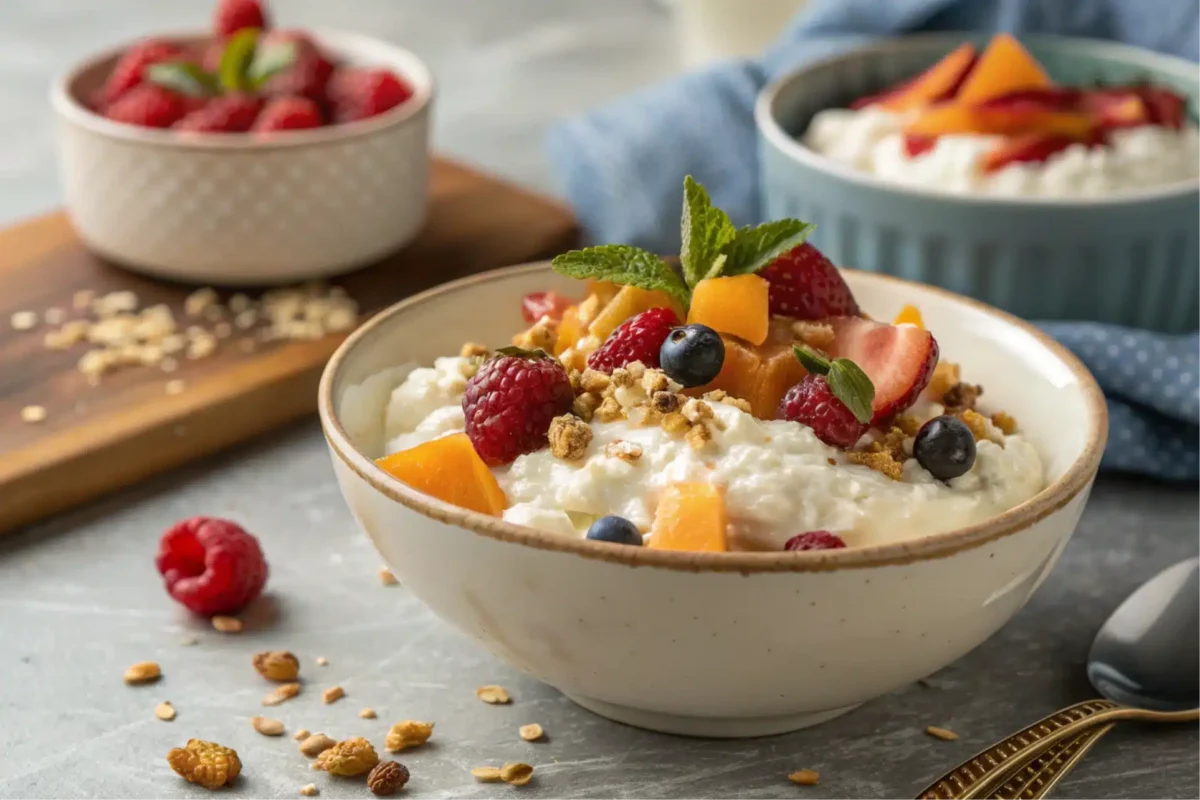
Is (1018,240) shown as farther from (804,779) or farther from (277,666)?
(277,666)

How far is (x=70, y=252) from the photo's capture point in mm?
2412

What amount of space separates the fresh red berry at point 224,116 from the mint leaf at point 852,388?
4.24 feet

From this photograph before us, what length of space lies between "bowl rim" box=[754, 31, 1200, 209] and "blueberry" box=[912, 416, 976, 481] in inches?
27.8

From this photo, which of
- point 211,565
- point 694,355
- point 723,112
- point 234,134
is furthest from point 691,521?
point 723,112

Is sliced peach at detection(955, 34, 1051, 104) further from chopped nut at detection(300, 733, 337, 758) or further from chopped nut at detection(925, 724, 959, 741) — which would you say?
chopped nut at detection(300, 733, 337, 758)

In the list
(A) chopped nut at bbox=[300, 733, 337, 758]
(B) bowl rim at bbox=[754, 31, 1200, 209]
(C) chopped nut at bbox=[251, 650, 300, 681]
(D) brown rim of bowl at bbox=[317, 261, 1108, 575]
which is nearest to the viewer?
(D) brown rim of bowl at bbox=[317, 261, 1108, 575]

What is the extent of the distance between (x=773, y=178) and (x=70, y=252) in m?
1.13

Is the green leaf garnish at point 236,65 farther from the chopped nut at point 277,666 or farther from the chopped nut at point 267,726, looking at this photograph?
the chopped nut at point 267,726

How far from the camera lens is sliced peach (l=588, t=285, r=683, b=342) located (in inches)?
57.7

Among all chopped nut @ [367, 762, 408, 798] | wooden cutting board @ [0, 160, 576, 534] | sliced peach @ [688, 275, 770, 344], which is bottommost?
wooden cutting board @ [0, 160, 576, 534]

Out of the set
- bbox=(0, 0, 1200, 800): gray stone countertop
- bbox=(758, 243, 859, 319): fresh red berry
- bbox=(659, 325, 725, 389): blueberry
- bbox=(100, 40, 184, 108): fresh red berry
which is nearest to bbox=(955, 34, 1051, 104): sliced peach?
bbox=(0, 0, 1200, 800): gray stone countertop

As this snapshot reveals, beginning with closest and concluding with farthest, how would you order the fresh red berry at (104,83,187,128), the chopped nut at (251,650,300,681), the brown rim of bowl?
the brown rim of bowl, the chopped nut at (251,650,300,681), the fresh red berry at (104,83,187,128)

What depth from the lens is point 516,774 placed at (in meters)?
1.34

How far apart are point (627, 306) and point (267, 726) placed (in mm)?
528
